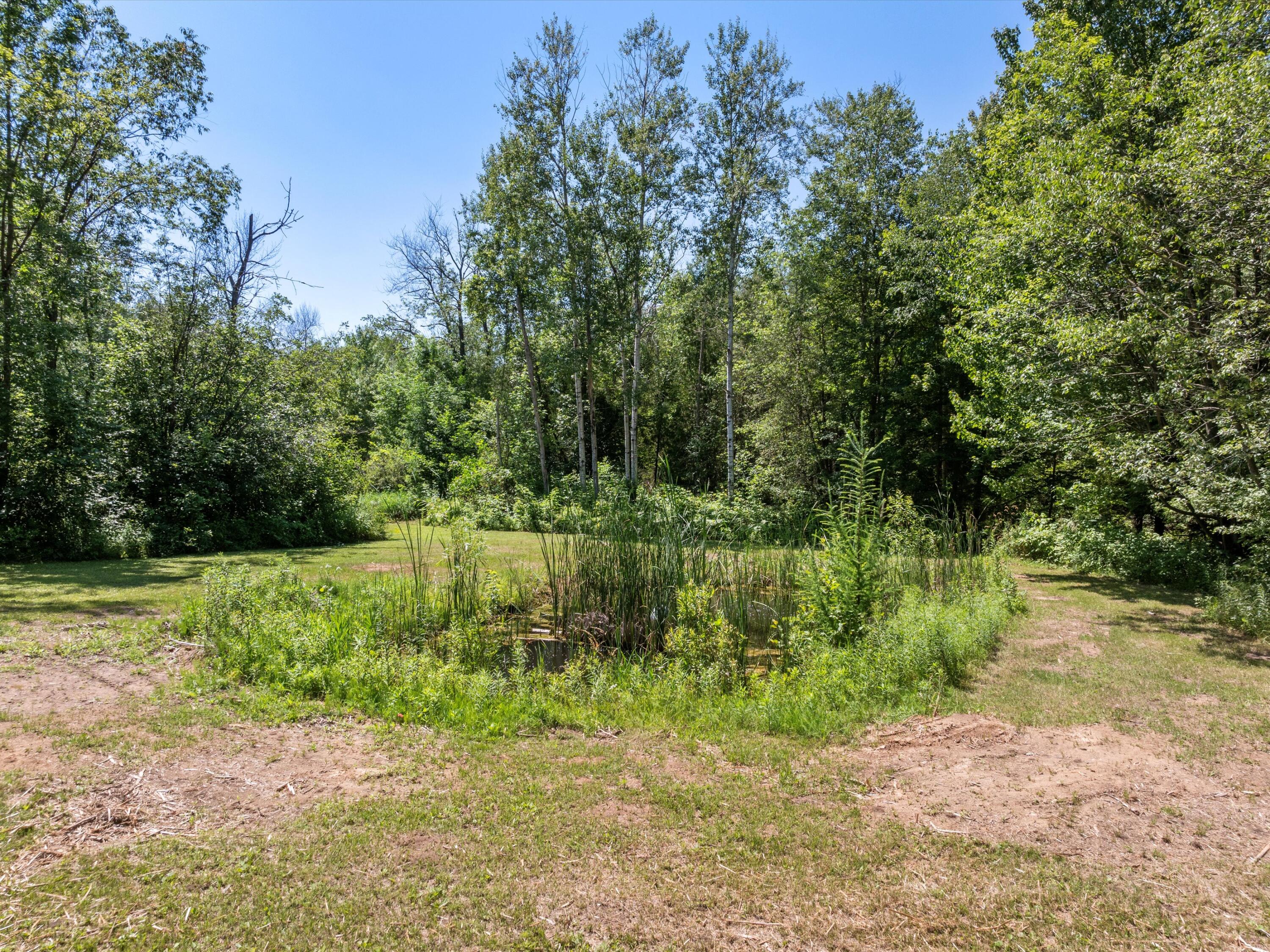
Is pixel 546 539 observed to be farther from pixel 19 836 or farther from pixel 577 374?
pixel 19 836

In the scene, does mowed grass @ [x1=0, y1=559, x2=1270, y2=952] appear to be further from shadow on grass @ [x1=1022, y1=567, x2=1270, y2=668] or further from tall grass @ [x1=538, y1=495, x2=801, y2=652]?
tall grass @ [x1=538, y1=495, x2=801, y2=652]

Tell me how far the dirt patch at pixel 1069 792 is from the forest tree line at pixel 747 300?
2996 mm

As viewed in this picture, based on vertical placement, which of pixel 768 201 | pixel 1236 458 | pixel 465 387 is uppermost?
pixel 768 201

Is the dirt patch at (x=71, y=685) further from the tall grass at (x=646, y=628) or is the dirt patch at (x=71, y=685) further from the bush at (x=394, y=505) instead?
the bush at (x=394, y=505)

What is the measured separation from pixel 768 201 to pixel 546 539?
12.0 metres

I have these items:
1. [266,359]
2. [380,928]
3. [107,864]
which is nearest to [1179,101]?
[380,928]

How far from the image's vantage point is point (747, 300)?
26.2 m

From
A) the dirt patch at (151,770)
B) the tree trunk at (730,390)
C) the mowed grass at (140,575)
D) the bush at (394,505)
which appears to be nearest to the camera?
the dirt patch at (151,770)

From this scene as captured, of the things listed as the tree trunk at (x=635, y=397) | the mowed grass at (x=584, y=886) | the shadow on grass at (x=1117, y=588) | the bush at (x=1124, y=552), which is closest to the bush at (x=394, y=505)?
the tree trunk at (x=635, y=397)

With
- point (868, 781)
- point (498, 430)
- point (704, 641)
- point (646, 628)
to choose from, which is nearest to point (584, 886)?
point (868, 781)

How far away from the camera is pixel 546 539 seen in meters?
14.6

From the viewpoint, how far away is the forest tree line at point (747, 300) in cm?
820

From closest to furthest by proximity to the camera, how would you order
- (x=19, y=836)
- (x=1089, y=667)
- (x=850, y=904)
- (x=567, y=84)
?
(x=850, y=904) → (x=19, y=836) → (x=1089, y=667) → (x=567, y=84)

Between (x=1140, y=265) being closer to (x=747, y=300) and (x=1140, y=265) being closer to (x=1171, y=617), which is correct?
(x=1171, y=617)
